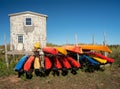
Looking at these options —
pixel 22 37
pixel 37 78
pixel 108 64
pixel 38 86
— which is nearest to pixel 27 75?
pixel 37 78

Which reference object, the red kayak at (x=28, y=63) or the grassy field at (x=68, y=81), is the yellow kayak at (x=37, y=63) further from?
the grassy field at (x=68, y=81)

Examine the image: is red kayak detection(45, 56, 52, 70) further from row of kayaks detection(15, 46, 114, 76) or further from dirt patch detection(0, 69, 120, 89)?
dirt patch detection(0, 69, 120, 89)

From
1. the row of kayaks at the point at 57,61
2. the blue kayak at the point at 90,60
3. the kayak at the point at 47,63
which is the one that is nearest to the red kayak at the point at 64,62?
the row of kayaks at the point at 57,61

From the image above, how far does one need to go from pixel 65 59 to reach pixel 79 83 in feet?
8.86

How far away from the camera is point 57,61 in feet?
35.5

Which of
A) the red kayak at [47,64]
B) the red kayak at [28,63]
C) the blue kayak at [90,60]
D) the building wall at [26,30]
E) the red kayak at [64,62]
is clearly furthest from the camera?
the building wall at [26,30]

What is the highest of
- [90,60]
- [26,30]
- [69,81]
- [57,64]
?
[26,30]

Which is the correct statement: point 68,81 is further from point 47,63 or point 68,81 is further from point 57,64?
point 47,63

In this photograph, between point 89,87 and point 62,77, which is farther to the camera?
point 62,77

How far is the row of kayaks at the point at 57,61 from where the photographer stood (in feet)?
33.1

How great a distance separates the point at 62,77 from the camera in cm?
973

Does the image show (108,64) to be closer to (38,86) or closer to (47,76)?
(47,76)

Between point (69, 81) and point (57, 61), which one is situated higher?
point (57, 61)

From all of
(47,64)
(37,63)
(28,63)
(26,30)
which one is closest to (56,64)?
(47,64)
